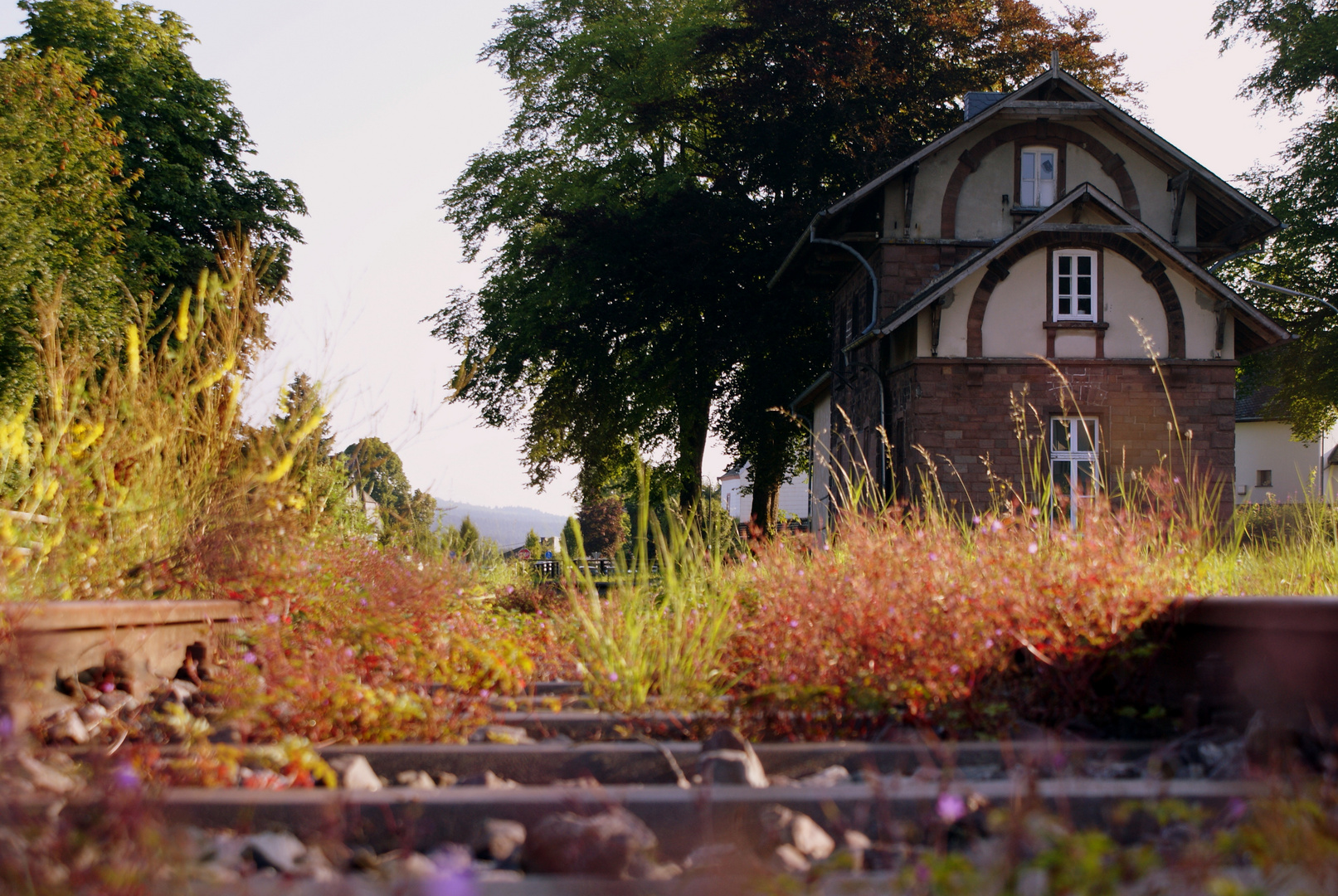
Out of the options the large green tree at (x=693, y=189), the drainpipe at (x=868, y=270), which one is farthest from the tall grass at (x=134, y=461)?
the large green tree at (x=693, y=189)

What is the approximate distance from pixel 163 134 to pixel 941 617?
2321cm

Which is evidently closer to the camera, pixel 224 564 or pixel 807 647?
pixel 807 647

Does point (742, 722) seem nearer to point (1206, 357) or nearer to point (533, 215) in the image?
point (1206, 357)

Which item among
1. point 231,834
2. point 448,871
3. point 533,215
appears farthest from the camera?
point 533,215

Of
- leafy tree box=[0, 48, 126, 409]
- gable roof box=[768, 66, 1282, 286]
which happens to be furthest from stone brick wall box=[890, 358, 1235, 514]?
leafy tree box=[0, 48, 126, 409]

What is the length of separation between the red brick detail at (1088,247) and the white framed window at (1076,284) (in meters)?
0.18

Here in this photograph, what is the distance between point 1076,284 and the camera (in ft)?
48.6

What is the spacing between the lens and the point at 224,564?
484 cm

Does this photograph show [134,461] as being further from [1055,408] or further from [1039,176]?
[1039,176]

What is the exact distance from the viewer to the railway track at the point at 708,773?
2.25m

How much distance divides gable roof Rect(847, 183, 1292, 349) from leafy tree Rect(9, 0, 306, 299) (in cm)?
1516

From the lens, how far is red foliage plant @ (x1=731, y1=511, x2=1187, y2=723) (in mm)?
3670

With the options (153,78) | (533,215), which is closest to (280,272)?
(153,78)

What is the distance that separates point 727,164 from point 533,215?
5.26 meters
